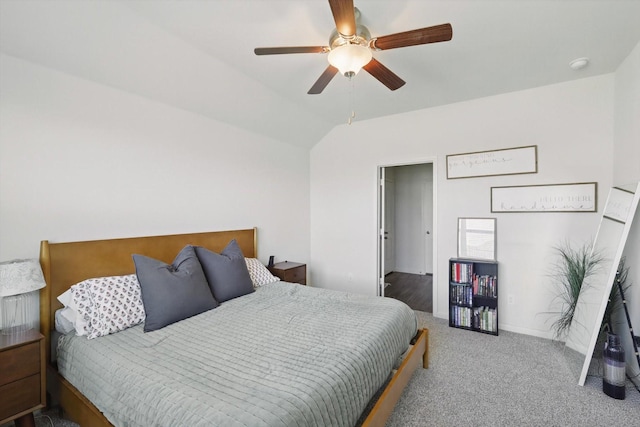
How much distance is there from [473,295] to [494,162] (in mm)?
1574

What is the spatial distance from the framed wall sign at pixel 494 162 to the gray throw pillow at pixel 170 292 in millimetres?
3115

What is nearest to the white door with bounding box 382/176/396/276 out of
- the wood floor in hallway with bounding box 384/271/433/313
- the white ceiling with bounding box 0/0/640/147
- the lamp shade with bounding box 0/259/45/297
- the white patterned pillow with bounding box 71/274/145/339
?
the wood floor in hallway with bounding box 384/271/433/313

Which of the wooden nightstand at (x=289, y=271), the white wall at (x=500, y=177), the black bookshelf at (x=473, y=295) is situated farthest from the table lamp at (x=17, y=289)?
the black bookshelf at (x=473, y=295)

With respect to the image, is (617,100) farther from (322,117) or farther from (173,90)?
(173,90)

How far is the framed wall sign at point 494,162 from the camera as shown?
10.3 feet

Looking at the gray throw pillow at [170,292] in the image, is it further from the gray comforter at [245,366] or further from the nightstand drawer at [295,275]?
the nightstand drawer at [295,275]

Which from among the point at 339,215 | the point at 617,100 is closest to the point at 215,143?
the point at 339,215

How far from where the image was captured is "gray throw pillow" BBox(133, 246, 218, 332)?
200 cm

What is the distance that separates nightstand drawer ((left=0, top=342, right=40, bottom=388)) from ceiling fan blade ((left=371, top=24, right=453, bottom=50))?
271cm

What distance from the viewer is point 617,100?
2703 mm

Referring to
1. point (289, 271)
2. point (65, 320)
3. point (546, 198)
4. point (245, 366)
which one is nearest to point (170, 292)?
point (65, 320)

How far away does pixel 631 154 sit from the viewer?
2424 millimetres

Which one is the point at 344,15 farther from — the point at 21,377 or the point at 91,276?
the point at 21,377

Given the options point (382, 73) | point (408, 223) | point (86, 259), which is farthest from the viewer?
point (408, 223)
